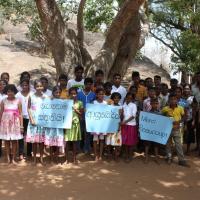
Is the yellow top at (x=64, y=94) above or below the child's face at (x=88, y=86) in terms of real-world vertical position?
below

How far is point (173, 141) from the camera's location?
8719mm

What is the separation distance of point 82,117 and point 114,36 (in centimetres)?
276

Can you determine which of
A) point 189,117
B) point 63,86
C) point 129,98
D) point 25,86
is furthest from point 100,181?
point 189,117

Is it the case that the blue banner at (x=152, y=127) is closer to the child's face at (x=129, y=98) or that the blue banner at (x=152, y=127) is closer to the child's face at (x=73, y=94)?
the child's face at (x=129, y=98)

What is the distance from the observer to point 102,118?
8195 mm

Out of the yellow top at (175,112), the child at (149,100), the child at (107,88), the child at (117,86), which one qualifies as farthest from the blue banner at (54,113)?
the yellow top at (175,112)

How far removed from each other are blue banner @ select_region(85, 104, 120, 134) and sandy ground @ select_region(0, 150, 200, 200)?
672 mm

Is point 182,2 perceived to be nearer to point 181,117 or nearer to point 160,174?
point 181,117

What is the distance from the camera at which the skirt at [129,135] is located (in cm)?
821

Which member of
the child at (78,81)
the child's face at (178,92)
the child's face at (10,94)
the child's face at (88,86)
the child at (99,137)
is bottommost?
the child at (99,137)

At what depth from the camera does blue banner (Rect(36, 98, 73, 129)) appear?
8031mm

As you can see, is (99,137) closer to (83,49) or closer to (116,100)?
(116,100)

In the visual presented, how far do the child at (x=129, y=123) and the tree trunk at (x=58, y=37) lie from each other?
229 cm

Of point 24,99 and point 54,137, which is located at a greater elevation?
point 24,99
